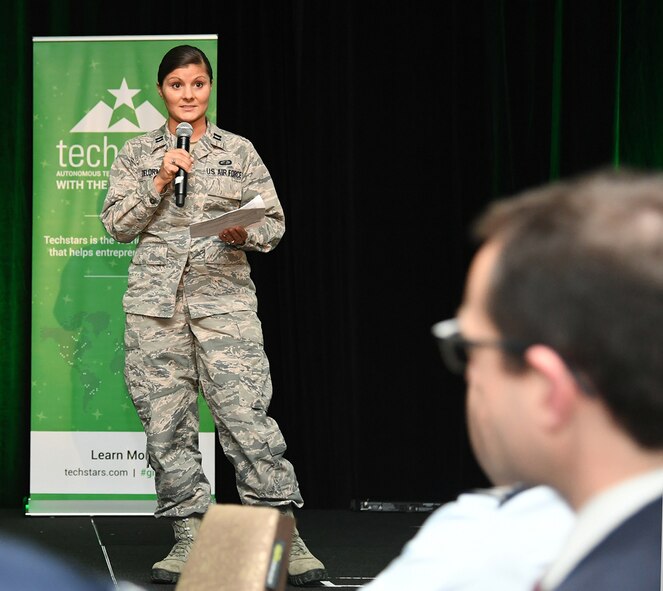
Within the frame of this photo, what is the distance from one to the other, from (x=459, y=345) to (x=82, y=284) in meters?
3.92

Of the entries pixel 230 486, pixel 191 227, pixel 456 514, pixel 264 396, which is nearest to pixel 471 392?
pixel 456 514

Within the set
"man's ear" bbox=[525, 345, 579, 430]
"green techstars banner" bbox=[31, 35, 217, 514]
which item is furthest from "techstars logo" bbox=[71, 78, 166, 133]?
"man's ear" bbox=[525, 345, 579, 430]

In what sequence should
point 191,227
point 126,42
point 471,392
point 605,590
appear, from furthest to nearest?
point 126,42
point 191,227
point 471,392
point 605,590

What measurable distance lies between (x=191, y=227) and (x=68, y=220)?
1457mm

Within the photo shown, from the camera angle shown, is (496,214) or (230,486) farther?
(230,486)

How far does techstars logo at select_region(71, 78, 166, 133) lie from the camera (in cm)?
435

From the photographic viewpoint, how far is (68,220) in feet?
14.5

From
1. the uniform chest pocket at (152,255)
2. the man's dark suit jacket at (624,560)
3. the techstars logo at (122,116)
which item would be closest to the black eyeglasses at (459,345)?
the man's dark suit jacket at (624,560)

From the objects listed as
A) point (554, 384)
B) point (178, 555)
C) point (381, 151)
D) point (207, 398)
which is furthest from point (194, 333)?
point (554, 384)

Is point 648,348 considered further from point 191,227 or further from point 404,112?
point 404,112

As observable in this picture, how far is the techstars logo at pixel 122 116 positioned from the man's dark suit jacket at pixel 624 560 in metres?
3.93

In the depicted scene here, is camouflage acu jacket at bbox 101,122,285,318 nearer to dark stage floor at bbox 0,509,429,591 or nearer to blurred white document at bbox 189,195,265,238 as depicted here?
blurred white document at bbox 189,195,265,238

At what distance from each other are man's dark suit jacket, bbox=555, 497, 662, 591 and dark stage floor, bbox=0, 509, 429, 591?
2.79m

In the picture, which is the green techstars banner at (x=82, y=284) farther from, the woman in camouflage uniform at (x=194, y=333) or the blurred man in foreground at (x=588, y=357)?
the blurred man in foreground at (x=588, y=357)
